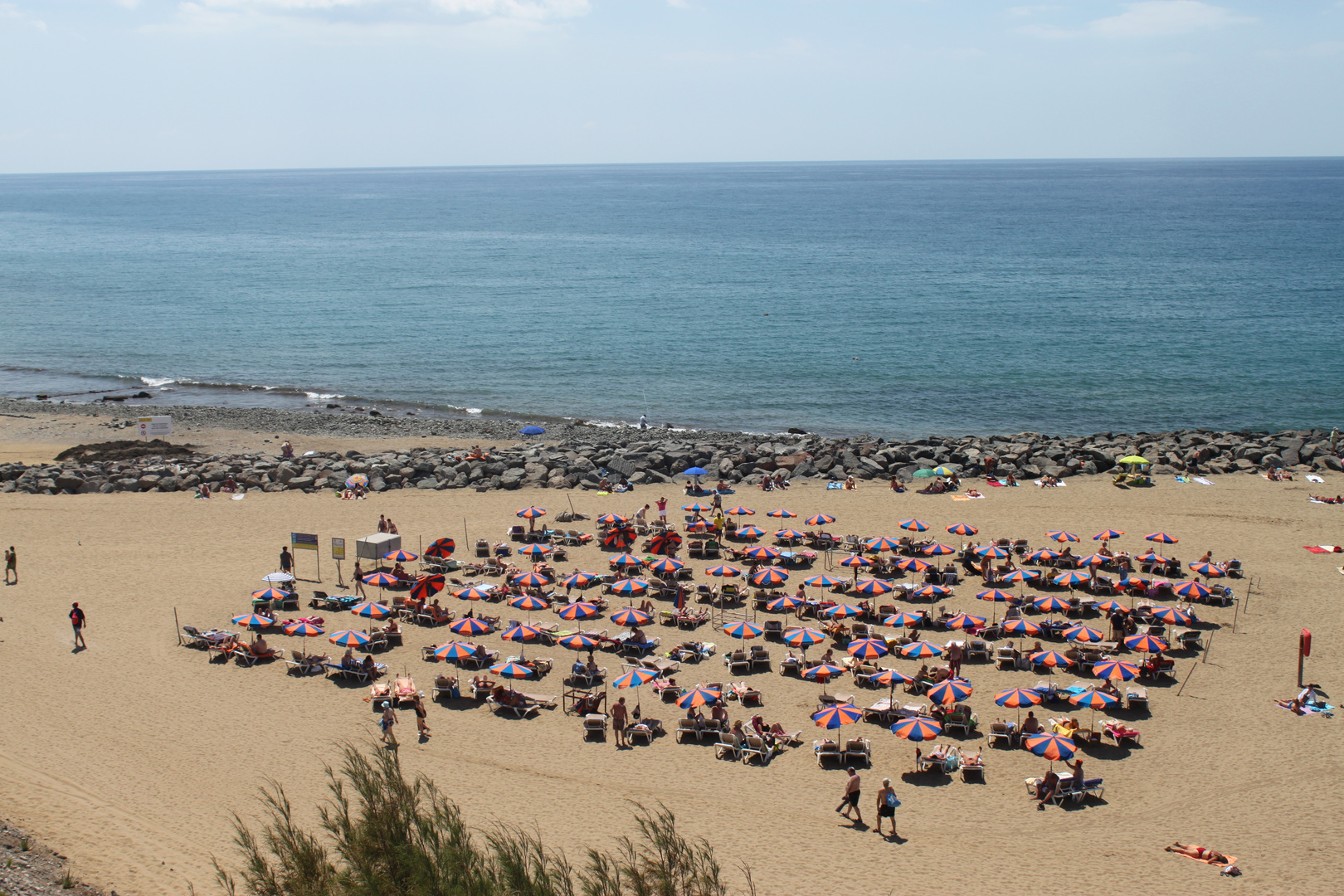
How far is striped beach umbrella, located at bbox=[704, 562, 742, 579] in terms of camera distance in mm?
23992

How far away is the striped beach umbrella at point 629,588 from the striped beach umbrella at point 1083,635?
9.67 meters

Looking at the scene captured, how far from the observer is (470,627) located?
68.6ft

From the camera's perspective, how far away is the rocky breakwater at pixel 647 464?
33.7 metres

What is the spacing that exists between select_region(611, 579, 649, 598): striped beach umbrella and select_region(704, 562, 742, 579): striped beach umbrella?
5.60ft

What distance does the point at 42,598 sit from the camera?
23125mm

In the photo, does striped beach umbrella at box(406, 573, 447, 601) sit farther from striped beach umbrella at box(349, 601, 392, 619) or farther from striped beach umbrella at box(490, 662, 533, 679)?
striped beach umbrella at box(490, 662, 533, 679)

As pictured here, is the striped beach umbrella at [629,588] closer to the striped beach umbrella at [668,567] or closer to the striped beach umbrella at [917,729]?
the striped beach umbrella at [668,567]

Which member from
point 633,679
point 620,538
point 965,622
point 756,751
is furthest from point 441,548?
point 965,622

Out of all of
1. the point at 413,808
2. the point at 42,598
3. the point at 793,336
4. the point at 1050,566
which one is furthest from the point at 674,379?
the point at 413,808

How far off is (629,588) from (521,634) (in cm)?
380

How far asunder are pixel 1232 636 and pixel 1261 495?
12.8 metres

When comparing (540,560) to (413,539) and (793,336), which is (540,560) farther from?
(793,336)

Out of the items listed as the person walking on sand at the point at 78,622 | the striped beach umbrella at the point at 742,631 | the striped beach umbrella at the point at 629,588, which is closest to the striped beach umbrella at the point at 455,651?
the striped beach umbrella at the point at 629,588

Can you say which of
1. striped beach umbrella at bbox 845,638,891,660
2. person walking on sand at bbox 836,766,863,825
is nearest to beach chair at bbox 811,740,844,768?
person walking on sand at bbox 836,766,863,825
